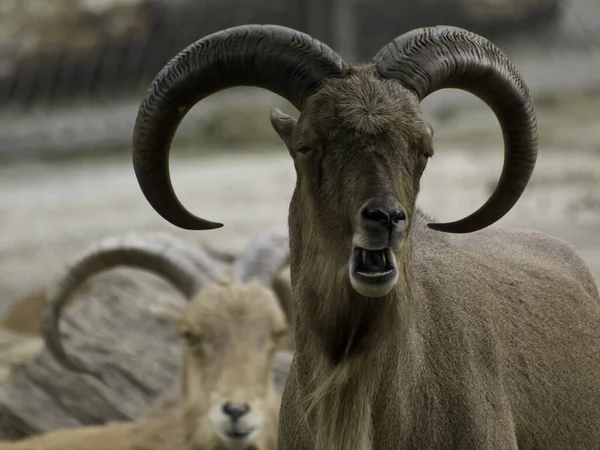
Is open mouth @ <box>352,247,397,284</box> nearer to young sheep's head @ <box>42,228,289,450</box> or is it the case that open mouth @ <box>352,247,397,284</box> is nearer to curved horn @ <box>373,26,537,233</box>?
curved horn @ <box>373,26,537,233</box>

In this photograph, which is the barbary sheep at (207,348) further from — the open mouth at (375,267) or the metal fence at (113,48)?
the metal fence at (113,48)

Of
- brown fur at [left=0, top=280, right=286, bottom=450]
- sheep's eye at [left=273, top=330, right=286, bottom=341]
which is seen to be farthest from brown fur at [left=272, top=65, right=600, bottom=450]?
sheep's eye at [left=273, top=330, right=286, bottom=341]

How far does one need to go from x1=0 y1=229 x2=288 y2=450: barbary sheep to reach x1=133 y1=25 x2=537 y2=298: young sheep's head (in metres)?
2.61

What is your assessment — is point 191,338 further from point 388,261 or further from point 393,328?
point 388,261

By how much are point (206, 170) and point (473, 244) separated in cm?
1480

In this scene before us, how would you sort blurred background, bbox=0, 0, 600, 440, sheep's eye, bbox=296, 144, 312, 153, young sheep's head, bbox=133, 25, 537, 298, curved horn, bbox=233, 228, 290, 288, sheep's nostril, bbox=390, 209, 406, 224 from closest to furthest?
sheep's nostril, bbox=390, 209, 406, 224
young sheep's head, bbox=133, 25, 537, 298
sheep's eye, bbox=296, 144, 312, 153
curved horn, bbox=233, 228, 290, 288
blurred background, bbox=0, 0, 600, 440

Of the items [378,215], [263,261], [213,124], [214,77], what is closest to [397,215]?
[378,215]

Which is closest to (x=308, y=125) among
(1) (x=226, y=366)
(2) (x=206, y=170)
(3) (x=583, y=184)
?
(1) (x=226, y=366)

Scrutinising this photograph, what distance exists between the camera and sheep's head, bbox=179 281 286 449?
7938 mm

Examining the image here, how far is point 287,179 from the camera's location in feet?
63.4

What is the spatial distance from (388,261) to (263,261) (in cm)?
460

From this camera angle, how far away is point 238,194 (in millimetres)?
18250

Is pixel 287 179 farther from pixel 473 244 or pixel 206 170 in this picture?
pixel 473 244

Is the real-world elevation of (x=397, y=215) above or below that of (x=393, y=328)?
above
